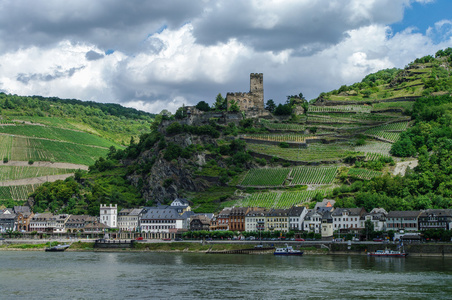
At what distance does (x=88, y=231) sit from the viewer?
112m

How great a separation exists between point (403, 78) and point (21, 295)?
140470mm

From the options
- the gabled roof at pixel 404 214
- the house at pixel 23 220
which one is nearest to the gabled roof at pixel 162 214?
the house at pixel 23 220

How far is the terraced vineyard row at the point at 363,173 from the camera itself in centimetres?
10712

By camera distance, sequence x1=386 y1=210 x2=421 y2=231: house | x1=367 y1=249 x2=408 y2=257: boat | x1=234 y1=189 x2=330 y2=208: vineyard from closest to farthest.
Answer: x1=367 y1=249 x2=408 y2=257: boat, x1=386 y1=210 x2=421 y2=231: house, x1=234 y1=189 x2=330 y2=208: vineyard

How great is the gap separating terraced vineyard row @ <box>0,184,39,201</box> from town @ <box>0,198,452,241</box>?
1388cm

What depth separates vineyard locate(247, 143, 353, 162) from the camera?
120 metres

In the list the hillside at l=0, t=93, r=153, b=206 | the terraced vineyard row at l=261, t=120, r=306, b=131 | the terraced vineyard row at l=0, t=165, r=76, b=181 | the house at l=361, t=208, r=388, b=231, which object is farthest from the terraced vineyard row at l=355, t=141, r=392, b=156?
the terraced vineyard row at l=0, t=165, r=76, b=181

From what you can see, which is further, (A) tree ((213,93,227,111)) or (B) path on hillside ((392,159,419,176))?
(A) tree ((213,93,227,111))

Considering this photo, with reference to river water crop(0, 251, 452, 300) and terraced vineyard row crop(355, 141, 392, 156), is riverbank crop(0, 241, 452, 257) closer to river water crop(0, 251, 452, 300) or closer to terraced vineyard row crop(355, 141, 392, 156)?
river water crop(0, 251, 452, 300)

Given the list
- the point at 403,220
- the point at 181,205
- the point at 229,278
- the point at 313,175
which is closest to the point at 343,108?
the point at 313,175

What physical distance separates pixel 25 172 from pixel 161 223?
53789 mm

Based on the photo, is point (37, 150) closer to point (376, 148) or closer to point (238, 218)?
point (238, 218)

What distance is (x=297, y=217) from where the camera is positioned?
9675 centimetres

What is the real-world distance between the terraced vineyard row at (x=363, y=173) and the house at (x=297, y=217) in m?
14.9
